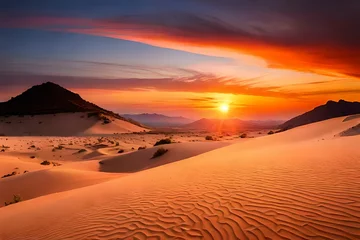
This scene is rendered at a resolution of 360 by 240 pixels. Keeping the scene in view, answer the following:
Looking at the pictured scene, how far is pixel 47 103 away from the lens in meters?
83.2

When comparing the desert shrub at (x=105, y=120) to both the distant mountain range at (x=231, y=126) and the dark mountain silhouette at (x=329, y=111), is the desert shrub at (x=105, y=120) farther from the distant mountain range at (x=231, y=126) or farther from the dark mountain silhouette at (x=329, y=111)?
the dark mountain silhouette at (x=329, y=111)

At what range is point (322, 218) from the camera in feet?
14.5

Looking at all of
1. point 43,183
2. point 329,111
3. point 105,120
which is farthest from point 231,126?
point 43,183

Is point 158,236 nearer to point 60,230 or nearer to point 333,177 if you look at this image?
point 60,230

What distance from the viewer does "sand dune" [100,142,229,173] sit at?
66.2 feet

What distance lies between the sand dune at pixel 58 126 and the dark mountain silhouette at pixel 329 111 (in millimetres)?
45620

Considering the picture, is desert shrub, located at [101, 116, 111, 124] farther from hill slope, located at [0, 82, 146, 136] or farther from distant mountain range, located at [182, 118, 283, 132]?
distant mountain range, located at [182, 118, 283, 132]

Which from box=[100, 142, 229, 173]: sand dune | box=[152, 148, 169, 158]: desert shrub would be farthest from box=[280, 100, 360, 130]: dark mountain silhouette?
box=[152, 148, 169, 158]: desert shrub

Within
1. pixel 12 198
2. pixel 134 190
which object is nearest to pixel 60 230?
pixel 134 190

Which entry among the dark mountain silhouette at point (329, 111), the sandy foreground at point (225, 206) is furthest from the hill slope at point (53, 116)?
the sandy foreground at point (225, 206)

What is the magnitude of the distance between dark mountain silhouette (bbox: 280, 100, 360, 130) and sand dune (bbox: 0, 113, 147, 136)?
4562 centimetres

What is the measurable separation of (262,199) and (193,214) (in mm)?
1309

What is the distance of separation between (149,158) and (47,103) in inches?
2800

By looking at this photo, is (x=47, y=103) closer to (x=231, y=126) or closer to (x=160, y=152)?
(x=231, y=126)
